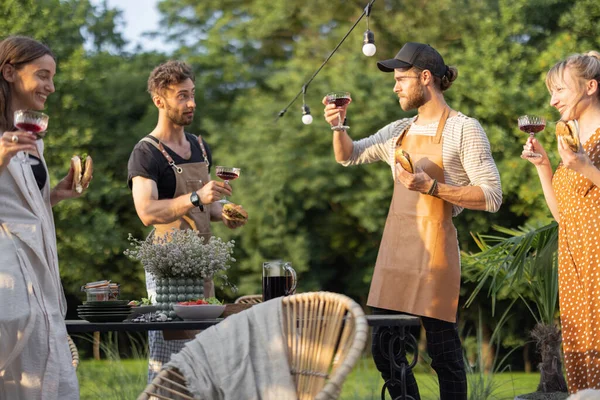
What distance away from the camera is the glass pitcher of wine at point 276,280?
3.63 meters

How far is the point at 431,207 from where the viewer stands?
3.92 m

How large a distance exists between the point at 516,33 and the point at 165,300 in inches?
448

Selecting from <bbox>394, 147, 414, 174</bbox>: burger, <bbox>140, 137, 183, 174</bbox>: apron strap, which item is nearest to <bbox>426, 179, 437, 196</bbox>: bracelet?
<bbox>394, 147, 414, 174</bbox>: burger

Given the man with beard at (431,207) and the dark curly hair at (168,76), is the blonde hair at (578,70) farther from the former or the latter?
the dark curly hair at (168,76)

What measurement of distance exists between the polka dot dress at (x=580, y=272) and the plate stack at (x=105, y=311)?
1864 millimetres

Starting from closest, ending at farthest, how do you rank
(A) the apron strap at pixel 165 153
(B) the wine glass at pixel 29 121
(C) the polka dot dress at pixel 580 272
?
(B) the wine glass at pixel 29 121
(C) the polka dot dress at pixel 580 272
(A) the apron strap at pixel 165 153

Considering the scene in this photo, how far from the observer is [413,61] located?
4.01m

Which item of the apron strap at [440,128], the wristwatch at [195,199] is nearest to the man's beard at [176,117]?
the wristwatch at [195,199]

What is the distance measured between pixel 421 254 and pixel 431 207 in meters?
0.22

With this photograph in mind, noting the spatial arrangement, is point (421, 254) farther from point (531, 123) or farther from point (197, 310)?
point (197, 310)

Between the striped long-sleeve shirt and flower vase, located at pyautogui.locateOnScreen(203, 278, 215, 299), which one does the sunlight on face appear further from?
the striped long-sleeve shirt

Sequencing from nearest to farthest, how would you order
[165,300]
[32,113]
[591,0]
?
1. [32,113]
2. [165,300]
3. [591,0]

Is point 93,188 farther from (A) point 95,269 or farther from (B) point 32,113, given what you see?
(B) point 32,113

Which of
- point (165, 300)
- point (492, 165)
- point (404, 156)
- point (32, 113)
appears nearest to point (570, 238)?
point (492, 165)
